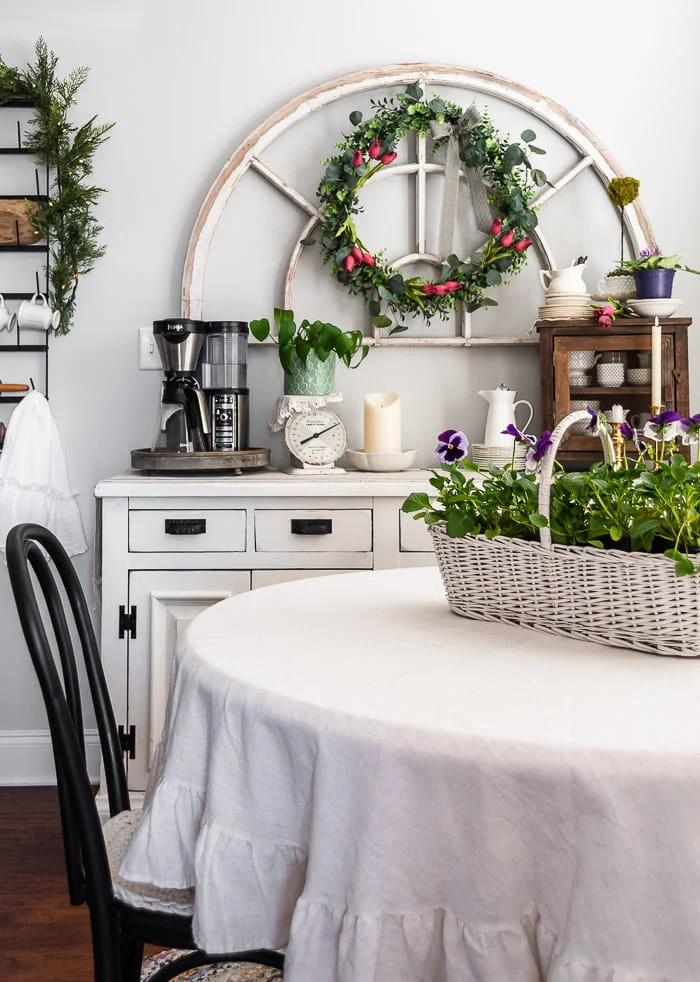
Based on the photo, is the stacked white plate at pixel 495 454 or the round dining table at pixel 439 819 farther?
the stacked white plate at pixel 495 454

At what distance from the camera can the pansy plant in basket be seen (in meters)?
1.10

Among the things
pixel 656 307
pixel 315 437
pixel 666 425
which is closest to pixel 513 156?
pixel 656 307

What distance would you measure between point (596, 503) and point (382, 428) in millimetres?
1562

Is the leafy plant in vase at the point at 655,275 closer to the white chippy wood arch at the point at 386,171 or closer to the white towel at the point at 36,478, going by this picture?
the white chippy wood arch at the point at 386,171

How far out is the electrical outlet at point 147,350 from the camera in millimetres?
2861

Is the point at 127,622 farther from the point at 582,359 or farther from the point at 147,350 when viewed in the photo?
the point at 582,359

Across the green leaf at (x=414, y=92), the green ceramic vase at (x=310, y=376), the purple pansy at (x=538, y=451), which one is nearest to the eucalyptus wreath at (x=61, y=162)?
the green ceramic vase at (x=310, y=376)

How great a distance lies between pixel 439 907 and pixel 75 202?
96.1 inches

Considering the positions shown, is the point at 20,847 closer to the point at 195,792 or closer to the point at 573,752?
A: the point at 195,792

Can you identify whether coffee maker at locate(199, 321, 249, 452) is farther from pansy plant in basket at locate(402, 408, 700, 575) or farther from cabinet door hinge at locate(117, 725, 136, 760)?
pansy plant in basket at locate(402, 408, 700, 575)

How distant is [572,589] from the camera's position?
1.18 metres

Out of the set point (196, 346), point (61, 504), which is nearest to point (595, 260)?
point (196, 346)

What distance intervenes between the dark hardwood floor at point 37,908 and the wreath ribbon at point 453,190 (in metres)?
1.95

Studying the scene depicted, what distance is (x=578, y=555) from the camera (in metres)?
1.15
